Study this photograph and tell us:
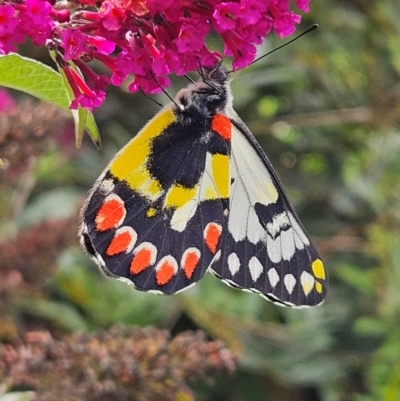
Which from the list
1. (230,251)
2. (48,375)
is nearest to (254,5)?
(230,251)

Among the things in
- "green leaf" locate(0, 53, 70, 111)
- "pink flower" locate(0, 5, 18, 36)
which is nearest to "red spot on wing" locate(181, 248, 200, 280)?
"green leaf" locate(0, 53, 70, 111)

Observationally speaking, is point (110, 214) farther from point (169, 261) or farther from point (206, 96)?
point (206, 96)

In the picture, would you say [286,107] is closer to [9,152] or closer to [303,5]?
[9,152]

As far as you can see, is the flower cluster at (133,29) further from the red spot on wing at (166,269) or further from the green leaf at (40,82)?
the red spot on wing at (166,269)

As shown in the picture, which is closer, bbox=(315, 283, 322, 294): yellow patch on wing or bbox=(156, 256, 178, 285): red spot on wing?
bbox=(156, 256, 178, 285): red spot on wing

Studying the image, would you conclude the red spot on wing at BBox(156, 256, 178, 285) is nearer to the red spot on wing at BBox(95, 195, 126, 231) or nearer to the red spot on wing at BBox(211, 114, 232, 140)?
Answer: the red spot on wing at BBox(95, 195, 126, 231)

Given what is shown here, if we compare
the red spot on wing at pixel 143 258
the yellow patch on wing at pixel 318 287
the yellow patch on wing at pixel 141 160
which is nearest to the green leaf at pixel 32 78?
the yellow patch on wing at pixel 141 160

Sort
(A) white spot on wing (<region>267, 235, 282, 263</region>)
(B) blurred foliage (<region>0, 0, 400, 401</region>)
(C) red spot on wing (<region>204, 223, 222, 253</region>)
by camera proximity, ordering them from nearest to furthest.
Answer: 1. (C) red spot on wing (<region>204, 223, 222, 253</region>)
2. (A) white spot on wing (<region>267, 235, 282, 263</region>)
3. (B) blurred foliage (<region>0, 0, 400, 401</region>)
